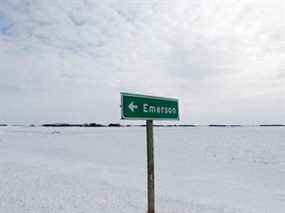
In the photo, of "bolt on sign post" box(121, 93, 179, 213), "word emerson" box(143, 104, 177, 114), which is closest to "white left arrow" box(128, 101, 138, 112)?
"bolt on sign post" box(121, 93, 179, 213)

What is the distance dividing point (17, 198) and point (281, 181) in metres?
7.97

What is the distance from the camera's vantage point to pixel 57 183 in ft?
23.5

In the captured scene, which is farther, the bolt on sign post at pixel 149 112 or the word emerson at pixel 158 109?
the word emerson at pixel 158 109

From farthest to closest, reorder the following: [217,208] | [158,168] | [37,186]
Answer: [158,168] → [37,186] → [217,208]

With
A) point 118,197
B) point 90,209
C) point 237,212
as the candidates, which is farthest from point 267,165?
point 90,209

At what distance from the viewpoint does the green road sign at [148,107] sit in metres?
3.69

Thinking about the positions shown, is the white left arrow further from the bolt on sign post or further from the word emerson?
the word emerson

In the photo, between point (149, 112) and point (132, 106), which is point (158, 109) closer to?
point (149, 112)

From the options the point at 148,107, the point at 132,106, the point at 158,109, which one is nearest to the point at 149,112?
the point at 148,107

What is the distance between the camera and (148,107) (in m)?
4.04

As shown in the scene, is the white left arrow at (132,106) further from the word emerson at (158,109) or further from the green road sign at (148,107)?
the word emerson at (158,109)

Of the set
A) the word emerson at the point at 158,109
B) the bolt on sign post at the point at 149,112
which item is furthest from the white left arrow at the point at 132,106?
the word emerson at the point at 158,109

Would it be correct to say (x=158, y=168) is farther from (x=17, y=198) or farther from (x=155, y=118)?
(x=155, y=118)

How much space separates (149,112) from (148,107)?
0.08 metres
